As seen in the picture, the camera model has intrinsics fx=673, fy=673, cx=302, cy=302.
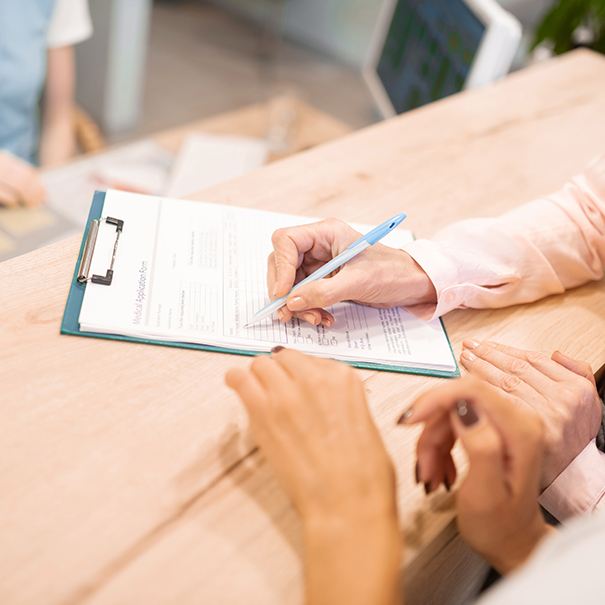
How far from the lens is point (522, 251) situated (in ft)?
2.85

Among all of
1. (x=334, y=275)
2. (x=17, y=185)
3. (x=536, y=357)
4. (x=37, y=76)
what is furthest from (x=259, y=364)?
(x=37, y=76)

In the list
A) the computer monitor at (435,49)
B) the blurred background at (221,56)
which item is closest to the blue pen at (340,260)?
the computer monitor at (435,49)

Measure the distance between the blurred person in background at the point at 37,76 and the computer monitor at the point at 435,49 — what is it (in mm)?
757

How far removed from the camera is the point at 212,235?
80cm

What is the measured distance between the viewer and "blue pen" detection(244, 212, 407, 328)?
0.69 metres

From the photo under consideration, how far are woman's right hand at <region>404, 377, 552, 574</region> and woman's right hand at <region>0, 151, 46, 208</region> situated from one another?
41.2 inches

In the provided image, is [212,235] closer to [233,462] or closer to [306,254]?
[306,254]

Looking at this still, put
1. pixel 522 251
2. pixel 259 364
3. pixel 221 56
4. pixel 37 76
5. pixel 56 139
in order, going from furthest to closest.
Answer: pixel 221 56 → pixel 56 139 → pixel 37 76 → pixel 522 251 → pixel 259 364

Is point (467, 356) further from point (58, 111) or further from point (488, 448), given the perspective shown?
point (58, 111)

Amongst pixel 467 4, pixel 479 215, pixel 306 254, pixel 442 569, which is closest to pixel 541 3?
pixel 467 4

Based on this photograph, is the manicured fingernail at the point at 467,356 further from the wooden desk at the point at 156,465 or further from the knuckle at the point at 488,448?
the knuckle at the point at 488,448

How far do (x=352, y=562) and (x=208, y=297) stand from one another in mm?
333

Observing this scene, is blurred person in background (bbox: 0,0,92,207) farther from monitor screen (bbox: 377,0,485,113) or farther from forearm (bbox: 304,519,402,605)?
forearm (bbox: 304,519,402,605)

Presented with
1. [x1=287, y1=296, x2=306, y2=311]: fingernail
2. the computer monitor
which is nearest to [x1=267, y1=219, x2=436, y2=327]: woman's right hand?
[x1=287, y1=296, x2=306, y2=311]: fingernail
